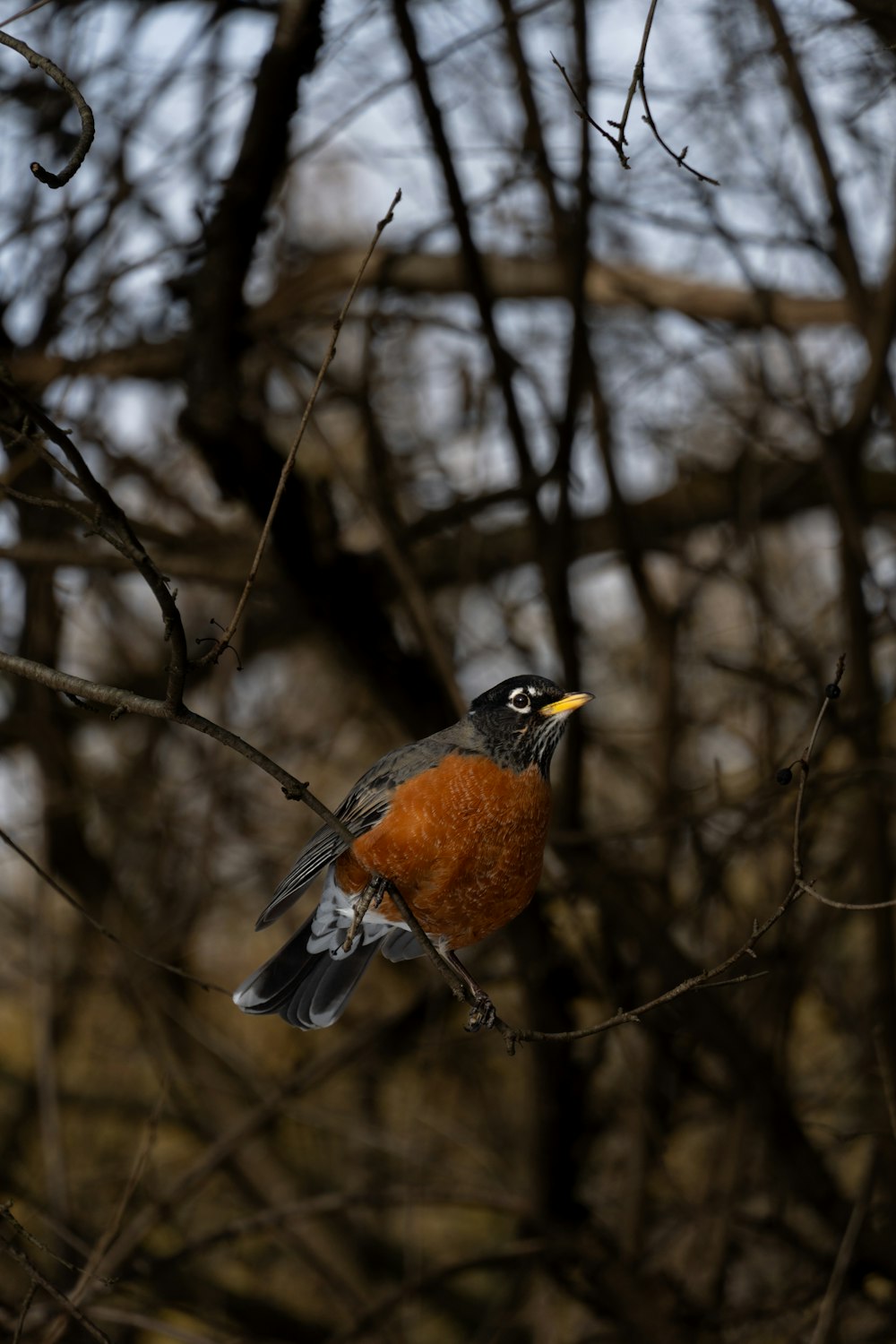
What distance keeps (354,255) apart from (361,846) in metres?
3.29

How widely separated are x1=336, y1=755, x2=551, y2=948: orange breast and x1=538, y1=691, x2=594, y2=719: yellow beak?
179 millimetres

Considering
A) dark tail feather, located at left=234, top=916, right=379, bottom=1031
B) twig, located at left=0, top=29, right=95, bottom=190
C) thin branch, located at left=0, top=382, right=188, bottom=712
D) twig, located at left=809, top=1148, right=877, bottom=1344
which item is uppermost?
twig, located at left=0, top=29, right=95, bottom=190

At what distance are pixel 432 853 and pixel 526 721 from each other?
1.33 feet

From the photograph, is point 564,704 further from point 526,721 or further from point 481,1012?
point 481,1012

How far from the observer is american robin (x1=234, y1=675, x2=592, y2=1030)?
2361mm

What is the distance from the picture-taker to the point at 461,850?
2348 millimetres

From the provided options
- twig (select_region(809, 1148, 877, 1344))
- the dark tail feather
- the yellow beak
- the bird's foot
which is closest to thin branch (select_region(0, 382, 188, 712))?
the bird's foot

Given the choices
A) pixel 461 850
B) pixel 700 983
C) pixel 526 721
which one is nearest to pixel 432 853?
pixel 461 850

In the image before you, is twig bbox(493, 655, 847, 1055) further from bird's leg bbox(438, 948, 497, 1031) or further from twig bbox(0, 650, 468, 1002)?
twig bbox(0, 650, 468, 1002)

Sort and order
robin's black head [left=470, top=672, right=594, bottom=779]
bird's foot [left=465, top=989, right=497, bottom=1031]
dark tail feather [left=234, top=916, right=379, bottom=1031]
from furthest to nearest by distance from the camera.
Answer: dark tail feather [left=234, top=916, right=379, bottom=1031], robin's black head [left=470, top=672, right=594, bottom=779], bird's foot [left=465, top=989, right=497, bottom=1031]

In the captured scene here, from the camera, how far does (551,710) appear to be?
260 centimetres

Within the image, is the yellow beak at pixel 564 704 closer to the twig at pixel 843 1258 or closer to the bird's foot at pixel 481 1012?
the bird's foot at pixel 481 1012

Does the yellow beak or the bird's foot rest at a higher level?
the yellow beak

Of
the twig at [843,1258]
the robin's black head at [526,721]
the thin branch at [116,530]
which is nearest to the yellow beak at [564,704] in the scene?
the robin's black head at [526,721]
